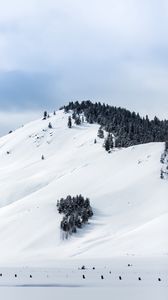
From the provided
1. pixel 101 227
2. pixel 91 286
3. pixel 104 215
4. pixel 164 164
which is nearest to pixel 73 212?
pixel 104 215

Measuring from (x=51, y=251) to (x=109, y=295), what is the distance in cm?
8906

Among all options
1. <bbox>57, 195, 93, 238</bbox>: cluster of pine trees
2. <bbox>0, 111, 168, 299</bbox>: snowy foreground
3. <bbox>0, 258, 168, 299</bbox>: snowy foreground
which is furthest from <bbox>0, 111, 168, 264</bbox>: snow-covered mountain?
<bbox>0, 258, 168, 299</bbox>: snowy foreground

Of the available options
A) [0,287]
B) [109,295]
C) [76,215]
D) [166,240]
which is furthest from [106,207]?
[109,295]

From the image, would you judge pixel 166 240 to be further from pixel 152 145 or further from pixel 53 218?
pixel 152 145

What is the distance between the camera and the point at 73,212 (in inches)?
6033

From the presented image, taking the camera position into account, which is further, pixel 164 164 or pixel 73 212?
pixel 164 164

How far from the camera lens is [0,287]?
190 feet

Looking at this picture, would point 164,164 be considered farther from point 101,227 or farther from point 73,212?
point 101,227

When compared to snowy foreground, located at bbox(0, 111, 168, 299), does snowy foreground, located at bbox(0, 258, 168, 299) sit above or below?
below

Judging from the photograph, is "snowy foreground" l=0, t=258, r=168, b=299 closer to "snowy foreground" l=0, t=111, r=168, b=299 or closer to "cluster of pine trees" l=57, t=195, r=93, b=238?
"snowy foreground" l=0, t=111, r=168, b=299

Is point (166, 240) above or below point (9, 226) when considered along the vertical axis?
below

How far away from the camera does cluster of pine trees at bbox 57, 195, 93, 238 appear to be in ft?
485

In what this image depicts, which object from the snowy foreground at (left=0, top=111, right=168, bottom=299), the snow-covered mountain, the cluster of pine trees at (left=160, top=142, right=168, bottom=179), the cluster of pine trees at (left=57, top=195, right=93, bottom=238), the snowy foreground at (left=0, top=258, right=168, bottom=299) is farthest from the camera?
the cluster of pine trees at (left=160, top=142, right=168, bottom=179)

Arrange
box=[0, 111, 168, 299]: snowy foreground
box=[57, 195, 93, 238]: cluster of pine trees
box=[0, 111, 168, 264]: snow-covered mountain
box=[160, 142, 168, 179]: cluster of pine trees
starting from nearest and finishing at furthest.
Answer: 1. box=[0, 111, 168, 299]: snowy foreground
2. box=[0, 111, 168, 264]: snow-covered mountain
3. box=[57, 195, 93, 238]: cluster of pine trees
4. box=[160, 142, 168, 179]: cluster of pine trees
